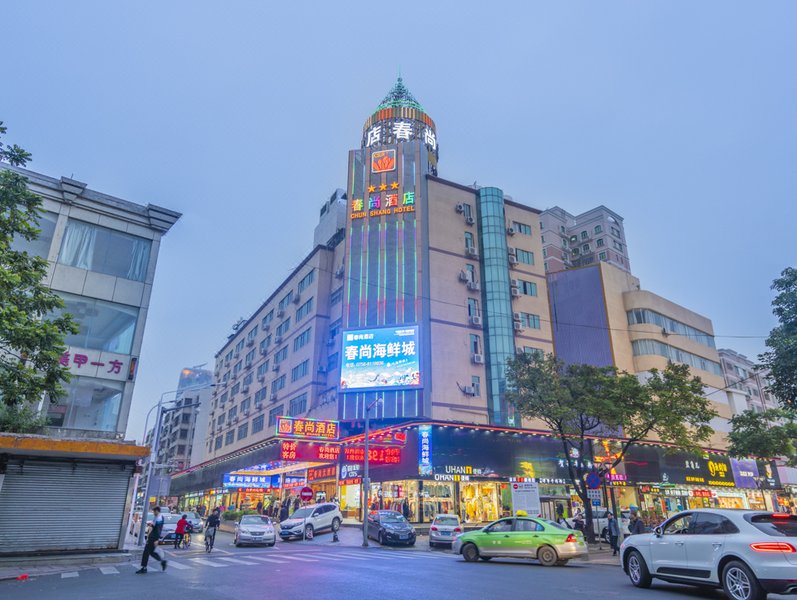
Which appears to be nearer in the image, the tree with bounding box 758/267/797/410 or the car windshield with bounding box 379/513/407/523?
the tree with bounding box 758/267/797/410

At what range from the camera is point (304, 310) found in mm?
57781

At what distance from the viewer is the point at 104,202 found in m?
25.0

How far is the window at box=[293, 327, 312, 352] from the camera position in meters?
54.9

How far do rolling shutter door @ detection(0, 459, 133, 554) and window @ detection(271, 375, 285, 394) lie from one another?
38.7m

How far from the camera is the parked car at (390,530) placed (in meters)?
26.2

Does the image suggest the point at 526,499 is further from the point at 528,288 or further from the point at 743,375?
the point at 743,375

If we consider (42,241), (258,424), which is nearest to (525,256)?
(258,424)

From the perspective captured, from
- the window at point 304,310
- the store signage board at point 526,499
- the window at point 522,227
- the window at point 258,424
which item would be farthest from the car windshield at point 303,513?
the window at point 522,227

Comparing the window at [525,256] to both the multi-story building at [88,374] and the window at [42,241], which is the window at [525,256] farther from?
the window at [42,241]

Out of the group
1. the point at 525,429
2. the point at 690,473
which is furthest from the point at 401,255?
the point at 690,473

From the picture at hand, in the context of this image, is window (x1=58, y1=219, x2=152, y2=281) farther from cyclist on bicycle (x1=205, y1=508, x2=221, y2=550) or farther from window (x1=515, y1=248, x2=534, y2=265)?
window (x1=515, y1=248, x2=534, y2=265)

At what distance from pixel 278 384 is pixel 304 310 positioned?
990 centimetres

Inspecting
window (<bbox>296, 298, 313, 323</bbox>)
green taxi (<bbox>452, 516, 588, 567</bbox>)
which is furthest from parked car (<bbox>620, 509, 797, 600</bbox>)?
window (<bbox>296, 298, 313, 323</bbox>)

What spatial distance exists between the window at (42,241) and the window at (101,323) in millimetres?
2239
